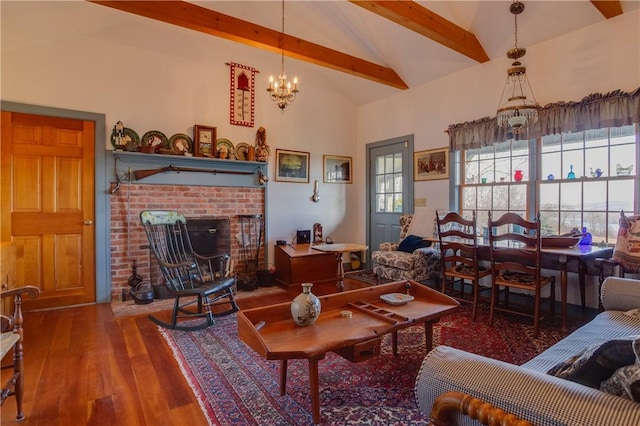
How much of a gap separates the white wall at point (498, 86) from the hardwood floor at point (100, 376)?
149 inches

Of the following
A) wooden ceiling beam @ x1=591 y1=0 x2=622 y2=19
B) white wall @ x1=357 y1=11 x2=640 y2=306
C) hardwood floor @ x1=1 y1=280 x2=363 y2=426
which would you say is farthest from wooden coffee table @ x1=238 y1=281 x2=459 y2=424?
wooden ceiling beam @ x1=591 y1=0 x2=622 y2=19

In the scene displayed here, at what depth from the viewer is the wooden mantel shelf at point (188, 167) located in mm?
4066

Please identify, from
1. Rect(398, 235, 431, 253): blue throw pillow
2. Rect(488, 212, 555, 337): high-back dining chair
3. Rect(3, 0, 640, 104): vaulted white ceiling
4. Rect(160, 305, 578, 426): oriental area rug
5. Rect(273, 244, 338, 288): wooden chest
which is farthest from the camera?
Rect(273, 244, 338, 288): wooden chest

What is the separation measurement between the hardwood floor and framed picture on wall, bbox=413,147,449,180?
3856 millimetres

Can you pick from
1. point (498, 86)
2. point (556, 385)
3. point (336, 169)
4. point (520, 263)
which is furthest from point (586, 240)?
point (336, 169)

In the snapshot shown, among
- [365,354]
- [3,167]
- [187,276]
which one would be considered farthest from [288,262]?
[3,167]

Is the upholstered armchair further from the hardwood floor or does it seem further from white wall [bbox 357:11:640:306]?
the hardwood floor

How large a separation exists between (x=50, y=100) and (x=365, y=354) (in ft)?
13.5

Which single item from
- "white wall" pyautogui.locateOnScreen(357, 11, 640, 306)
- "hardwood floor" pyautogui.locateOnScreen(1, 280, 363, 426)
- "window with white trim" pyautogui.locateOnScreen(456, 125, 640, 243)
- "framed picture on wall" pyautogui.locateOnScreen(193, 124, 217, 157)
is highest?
"white wall" pyautogui.locateOnScreen(357, 11, 640, 306)

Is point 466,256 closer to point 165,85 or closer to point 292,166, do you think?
point 292,166

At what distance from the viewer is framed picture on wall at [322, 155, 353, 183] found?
18.9ft

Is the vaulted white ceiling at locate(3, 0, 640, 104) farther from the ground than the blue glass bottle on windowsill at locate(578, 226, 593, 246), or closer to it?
farther from the ground

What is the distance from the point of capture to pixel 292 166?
537 cm

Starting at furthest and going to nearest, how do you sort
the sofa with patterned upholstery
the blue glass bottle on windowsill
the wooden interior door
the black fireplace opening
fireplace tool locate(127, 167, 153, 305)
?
the black fireplace opening → fireplace tool locate(127, 167, 153, 305) → the wooden interior door → the blue glass bottle on windowsill → the sofa with patterned upholstery
